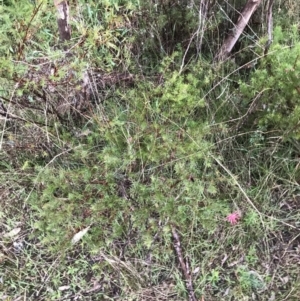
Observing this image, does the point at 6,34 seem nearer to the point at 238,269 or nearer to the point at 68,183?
the point at 68,183

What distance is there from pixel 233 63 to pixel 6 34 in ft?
3.72

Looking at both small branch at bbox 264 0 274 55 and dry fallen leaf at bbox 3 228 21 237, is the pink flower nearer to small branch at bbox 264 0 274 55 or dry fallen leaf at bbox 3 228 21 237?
small branch at bbox 264 0 274 55

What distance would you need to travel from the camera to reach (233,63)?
2.15 metres

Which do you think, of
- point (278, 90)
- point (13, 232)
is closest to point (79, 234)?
point (13, 232)

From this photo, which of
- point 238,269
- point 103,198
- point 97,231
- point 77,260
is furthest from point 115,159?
point 238,269

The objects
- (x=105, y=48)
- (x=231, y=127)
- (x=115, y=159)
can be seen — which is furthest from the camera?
(x=105, y=48)

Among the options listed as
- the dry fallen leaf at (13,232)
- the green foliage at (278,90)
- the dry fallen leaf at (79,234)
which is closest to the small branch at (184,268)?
the dry fallen leaf at (79,234)

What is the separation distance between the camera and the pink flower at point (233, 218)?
1960 mm

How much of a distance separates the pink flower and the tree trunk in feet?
2.51

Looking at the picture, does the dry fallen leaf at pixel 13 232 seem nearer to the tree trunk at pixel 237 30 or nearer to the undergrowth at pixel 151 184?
the undergrowth at pixel 151 184

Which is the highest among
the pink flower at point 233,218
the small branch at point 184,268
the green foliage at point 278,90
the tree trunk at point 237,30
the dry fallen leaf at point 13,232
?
the tree trunk at point 237,30

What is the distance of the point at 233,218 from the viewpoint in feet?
6.43

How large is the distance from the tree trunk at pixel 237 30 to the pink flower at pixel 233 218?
76 centimetres

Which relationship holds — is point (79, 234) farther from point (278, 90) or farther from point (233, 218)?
point (278, 90)
